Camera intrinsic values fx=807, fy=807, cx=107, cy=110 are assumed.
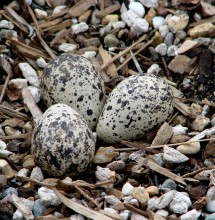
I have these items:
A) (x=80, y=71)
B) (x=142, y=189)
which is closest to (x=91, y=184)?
(x=142, y=189)

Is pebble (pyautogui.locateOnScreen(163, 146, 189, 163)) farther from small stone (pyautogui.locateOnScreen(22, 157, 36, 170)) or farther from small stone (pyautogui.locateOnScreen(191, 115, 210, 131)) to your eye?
small stone (pyautogui.locateOnScreen(22, 157, 36, 170))

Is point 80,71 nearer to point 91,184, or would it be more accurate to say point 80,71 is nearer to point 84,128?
point 84,128

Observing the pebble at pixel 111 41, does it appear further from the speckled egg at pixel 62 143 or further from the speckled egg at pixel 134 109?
the speckled egg at pixel 62 143

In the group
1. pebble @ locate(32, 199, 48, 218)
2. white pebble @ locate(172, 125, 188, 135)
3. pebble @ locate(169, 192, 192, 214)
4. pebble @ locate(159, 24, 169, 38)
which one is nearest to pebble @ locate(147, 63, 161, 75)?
pebble @ locate(159, 24, 169, 38)

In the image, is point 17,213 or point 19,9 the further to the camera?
point 19,9

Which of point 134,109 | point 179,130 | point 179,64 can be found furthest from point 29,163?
point 179,64

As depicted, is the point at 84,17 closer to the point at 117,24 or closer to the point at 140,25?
the point at 117,24
